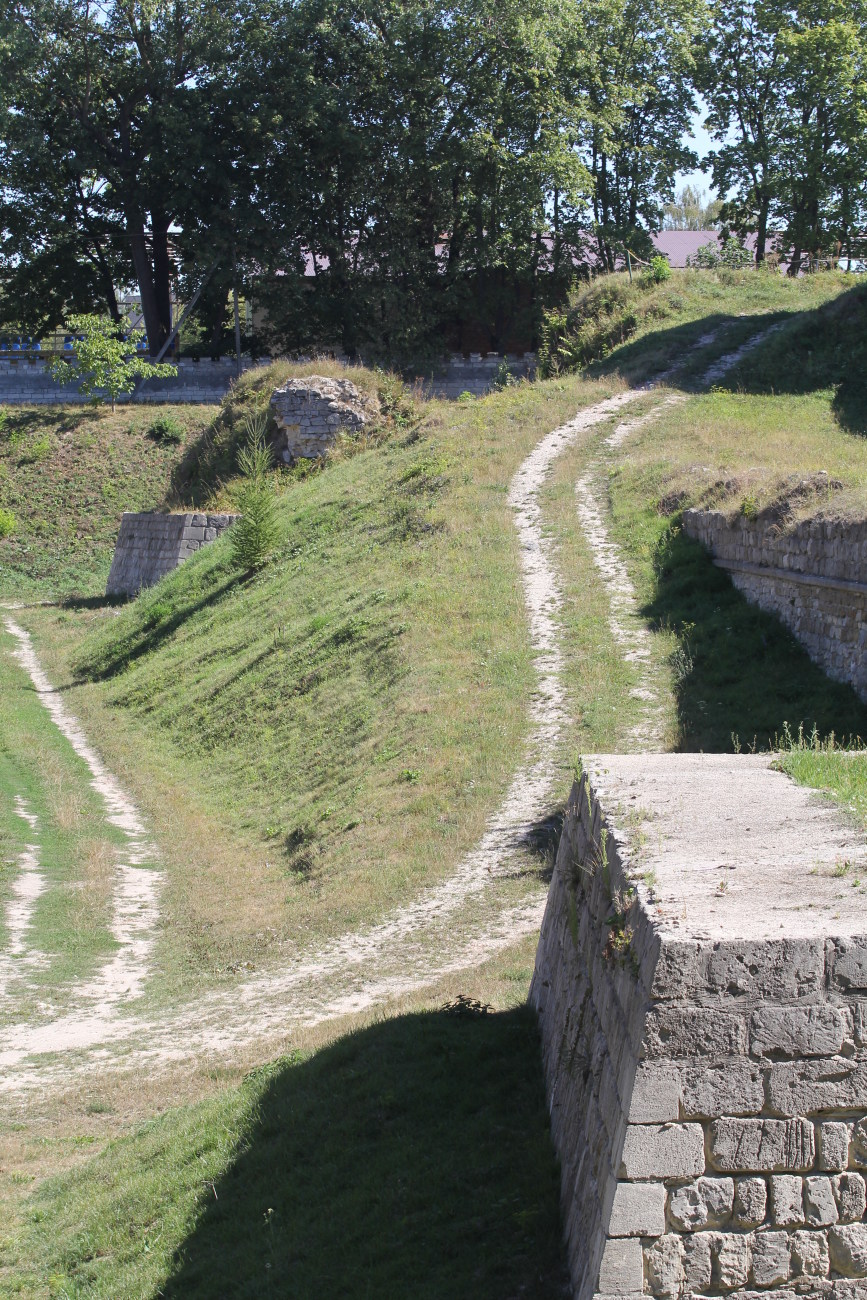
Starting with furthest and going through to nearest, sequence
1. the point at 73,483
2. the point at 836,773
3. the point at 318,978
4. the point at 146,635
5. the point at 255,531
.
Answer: the point at 73,483, the point at 146,635, the point at 255,531, the point at 318,978, the point at 836,773

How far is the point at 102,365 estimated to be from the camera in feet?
119

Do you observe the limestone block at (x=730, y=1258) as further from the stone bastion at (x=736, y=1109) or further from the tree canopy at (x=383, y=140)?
the tree canopy at (x=383, y=140)

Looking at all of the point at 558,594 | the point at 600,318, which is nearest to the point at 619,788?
the point at 558,594

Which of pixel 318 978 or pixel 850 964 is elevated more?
pixel 850 964

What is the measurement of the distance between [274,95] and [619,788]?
3664 centimetres

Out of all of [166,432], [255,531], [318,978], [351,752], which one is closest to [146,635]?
[255,531]

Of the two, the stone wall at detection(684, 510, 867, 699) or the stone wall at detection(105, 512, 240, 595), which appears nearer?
the stone wall at detection(684, 510, 867, 699)

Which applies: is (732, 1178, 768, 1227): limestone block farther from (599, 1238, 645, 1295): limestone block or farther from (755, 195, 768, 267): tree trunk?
(755, 195, 768, 267): tree trunk

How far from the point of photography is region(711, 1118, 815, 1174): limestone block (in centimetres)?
377

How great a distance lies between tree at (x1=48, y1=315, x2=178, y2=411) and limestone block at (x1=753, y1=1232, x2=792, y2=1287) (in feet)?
117

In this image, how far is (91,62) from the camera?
3753 cm

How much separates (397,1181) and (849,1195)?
2170mm

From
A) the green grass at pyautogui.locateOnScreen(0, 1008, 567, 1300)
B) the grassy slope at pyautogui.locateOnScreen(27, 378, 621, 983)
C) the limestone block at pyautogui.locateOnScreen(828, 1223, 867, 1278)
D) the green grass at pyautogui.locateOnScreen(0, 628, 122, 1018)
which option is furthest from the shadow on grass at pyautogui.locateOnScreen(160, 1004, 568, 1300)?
the green grass at pyautogui.locateOnScreen(0, 628, 122, 1018)

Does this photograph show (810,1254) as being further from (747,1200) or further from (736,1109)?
(736,1109)
